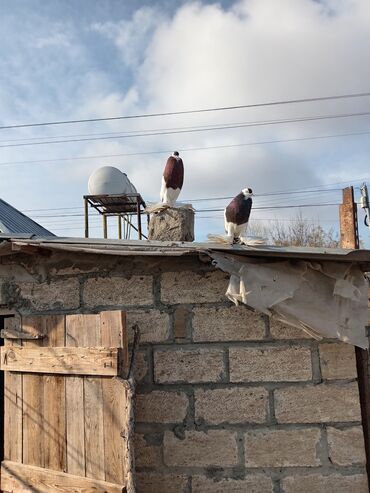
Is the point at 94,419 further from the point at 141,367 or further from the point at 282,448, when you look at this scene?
the point at 282,448

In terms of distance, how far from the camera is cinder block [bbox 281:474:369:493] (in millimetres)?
3221

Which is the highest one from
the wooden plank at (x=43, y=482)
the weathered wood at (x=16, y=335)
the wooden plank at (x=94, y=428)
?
the weathered wood at (x=16, y=335)

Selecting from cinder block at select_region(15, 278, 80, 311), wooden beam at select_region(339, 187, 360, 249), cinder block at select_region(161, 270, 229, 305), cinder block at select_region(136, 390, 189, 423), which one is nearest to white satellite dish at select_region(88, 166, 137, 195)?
cinder block at select_region(15, 278, 80, 311)

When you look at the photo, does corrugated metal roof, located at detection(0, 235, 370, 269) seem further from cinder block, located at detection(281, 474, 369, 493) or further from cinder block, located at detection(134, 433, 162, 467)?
cinder block, located at detection(281, 474, 369, 493)

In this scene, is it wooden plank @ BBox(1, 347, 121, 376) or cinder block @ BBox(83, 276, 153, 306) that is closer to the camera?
wooden plank @ BBox(1, 347, 121, 376)

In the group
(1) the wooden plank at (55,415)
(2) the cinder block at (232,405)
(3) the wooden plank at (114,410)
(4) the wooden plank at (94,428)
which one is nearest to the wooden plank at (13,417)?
(1) the wooden plank at (55,415)

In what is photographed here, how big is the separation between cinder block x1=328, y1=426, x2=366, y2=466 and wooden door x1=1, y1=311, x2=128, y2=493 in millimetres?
1431

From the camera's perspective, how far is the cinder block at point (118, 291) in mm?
3604

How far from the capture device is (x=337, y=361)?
336 cm

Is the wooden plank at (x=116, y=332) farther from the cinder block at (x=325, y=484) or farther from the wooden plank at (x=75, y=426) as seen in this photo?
the cinder block at (x=325, y=484)

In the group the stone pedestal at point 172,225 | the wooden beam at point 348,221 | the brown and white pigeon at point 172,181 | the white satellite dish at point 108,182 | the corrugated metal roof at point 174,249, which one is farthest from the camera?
the wooden beam at point 348,221

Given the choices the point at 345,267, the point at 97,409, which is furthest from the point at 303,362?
the point at 97,409

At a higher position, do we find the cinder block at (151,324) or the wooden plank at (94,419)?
the cinder block at (151,324)

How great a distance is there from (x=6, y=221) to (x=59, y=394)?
4789mm
